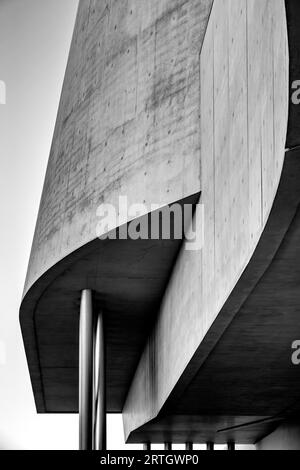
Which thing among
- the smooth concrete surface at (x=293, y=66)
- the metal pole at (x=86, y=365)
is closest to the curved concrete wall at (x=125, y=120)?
the metal pole at (x=86, y=365)

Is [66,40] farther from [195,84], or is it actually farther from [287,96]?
[287,96]

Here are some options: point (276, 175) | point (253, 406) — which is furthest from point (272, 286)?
point (253, 406)

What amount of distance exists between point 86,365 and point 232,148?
7.13 m

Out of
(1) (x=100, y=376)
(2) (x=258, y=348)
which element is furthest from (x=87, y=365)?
(2) (x=258, y=348)

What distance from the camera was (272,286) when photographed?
8711mm

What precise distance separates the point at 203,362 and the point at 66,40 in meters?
27.0

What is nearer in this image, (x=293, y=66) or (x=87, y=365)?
(x=293, y=66)

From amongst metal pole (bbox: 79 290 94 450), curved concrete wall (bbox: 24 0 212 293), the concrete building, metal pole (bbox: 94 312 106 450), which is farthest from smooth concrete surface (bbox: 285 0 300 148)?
metal pole (bbox: 94 312 106 450)

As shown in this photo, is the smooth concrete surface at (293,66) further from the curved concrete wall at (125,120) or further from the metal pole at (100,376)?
the metal pole at (100,376)

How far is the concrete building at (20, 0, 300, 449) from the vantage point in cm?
745

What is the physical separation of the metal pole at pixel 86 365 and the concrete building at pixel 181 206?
2 cm

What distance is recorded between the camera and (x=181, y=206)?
36.4 ft

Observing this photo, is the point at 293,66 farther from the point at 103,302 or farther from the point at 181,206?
the point at 103,302

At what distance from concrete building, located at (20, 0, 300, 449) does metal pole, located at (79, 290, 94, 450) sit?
23mm
